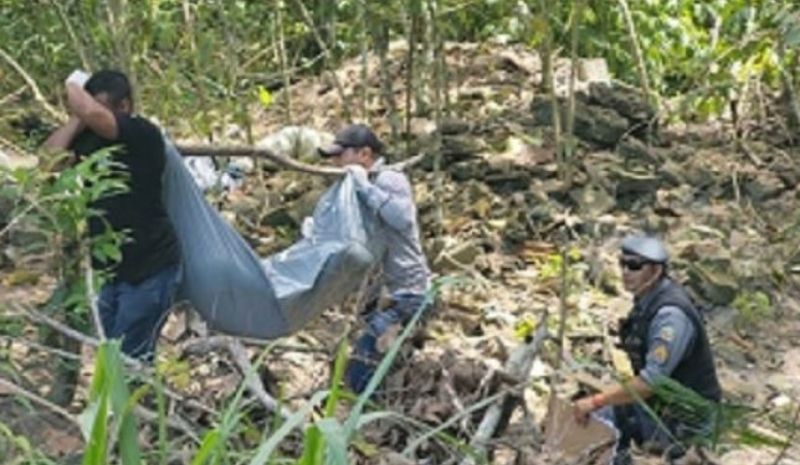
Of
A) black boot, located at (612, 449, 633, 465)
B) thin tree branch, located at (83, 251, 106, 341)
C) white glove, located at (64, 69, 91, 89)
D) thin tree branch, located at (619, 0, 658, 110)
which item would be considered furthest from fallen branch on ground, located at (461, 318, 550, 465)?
thin tree branch, located at (619, 0, 658, 110)

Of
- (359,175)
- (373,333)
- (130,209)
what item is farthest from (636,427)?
(130,209)

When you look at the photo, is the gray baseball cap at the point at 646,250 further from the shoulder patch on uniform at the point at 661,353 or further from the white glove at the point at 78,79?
the white glove at the point at 78,79

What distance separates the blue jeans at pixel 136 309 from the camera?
5.43 m

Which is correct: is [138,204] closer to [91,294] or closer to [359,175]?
[359,175]

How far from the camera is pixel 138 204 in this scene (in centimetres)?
538

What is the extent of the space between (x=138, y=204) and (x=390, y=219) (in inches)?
42.3

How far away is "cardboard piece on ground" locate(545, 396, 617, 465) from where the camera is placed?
16.1 feet

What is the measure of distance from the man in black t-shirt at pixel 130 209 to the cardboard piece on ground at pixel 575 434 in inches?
53.4

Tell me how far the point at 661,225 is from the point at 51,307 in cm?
493

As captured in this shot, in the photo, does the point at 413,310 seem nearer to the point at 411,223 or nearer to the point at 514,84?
the point at 411,223

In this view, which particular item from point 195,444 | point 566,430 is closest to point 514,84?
point 566,430

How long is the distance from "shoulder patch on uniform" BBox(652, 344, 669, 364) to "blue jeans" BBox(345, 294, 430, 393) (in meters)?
0.95

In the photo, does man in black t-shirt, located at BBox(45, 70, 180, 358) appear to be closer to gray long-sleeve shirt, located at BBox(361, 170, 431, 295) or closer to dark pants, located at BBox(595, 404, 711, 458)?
gray long-sleeve shirt, located at BBox(361, 170, 431, 295)

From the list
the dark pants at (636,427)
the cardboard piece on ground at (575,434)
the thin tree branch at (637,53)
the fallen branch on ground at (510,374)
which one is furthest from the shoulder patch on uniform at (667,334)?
the thin tree branch at (637,53)
